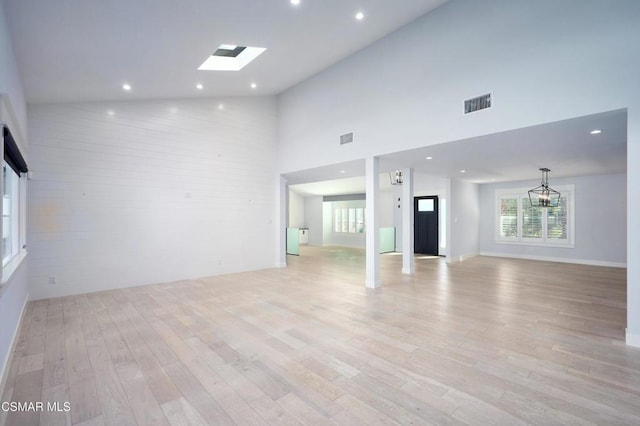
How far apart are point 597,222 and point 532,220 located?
1.51m

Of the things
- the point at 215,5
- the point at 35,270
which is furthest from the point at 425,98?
the point at 35,270

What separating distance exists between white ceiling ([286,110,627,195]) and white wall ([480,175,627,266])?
47cm

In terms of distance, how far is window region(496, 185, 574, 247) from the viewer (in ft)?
29.0

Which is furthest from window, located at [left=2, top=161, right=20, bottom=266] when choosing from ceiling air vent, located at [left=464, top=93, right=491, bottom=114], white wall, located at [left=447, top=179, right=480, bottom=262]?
white wall, located at [left=447, top=179, right=480, bottom=262]

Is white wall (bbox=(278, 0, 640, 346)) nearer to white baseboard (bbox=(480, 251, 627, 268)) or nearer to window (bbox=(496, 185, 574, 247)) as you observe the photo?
white baseboard (bbox=(480, 251, 627, 268))

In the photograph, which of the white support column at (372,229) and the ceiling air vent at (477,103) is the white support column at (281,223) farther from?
the ceiling air vent at (477,103)

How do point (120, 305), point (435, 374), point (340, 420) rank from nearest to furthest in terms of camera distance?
point (340, 420) → point (435, 374) → point (120, 305)

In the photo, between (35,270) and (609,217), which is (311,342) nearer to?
(35,270)

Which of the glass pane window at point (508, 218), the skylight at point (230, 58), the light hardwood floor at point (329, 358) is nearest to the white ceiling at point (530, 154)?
the glass pane window at point (508, 218)

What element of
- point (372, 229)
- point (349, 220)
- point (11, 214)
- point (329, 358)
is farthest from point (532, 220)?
point (11, 214)

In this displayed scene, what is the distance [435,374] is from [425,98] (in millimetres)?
3891

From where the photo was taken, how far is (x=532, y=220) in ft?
31.2

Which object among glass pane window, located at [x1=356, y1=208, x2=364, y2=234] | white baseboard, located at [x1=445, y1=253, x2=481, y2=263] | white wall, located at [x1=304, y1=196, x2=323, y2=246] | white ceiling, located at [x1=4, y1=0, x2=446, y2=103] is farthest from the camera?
white wall, located at [x1=304, y1=196, x2=323, y2=246]

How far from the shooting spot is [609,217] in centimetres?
812
